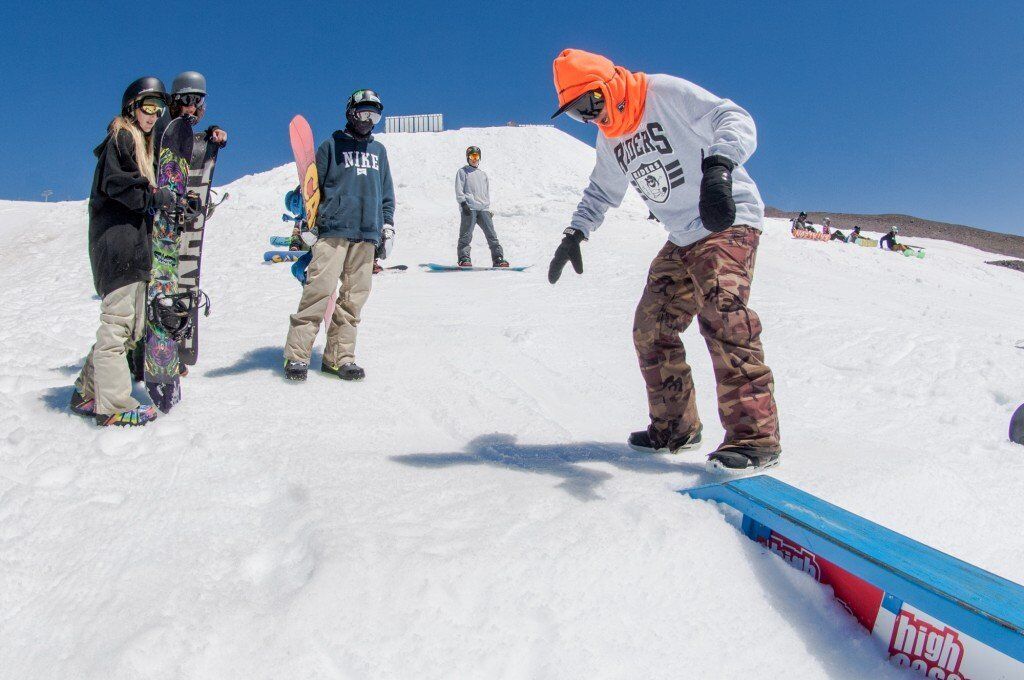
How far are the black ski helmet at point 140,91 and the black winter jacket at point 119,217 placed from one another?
0.57 ft

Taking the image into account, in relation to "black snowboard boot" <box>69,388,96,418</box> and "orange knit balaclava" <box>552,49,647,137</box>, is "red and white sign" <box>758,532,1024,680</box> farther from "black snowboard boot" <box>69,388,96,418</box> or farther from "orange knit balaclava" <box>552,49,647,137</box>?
"black snowboard boot" <box>69,388,96,418</box>

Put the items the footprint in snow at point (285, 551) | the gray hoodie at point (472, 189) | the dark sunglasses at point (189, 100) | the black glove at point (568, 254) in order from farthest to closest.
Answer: the gray hoodie at point (472, 189) < the dark sunglasses at point (189, 100) < the black glove at point (568, 254) < the footprint in snow at point (285, 551)

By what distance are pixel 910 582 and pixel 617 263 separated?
8.31 m

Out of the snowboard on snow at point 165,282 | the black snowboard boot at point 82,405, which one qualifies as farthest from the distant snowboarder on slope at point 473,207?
the black snowboard boot at point 82,405

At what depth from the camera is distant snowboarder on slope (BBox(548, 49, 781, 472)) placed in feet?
8.64

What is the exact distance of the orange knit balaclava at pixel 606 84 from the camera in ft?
9.28

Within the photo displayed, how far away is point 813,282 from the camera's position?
30.2ft

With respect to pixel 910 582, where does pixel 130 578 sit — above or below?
below

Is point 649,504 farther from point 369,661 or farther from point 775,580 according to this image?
point 369,661

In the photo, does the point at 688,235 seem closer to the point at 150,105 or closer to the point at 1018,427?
the point at 1018,427

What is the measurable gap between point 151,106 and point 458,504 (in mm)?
2470

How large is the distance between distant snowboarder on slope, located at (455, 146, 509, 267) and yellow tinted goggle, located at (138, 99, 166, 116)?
7.43m

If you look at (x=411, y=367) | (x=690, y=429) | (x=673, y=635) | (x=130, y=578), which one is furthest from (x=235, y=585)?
(x=411, y=367)

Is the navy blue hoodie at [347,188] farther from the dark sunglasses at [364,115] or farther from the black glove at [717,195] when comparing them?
the black glove at [717,195]
